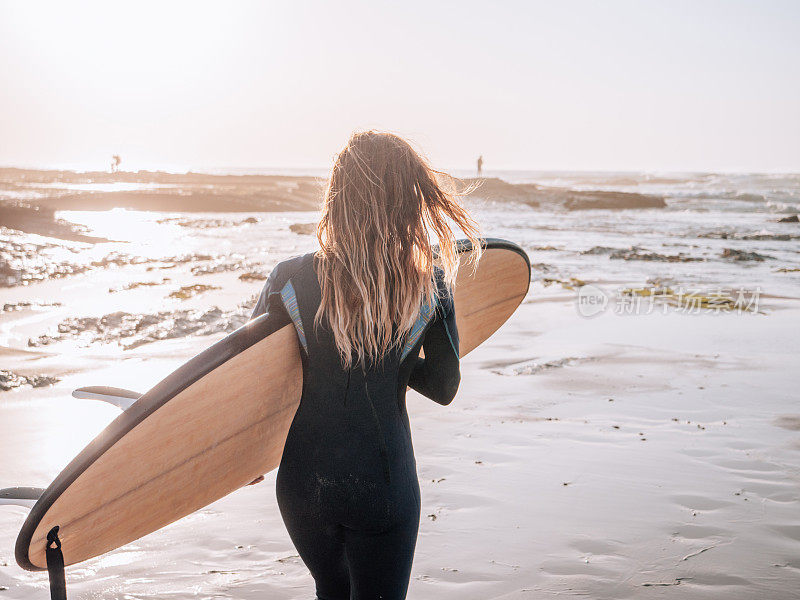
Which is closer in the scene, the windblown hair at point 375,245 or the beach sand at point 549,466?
the windblown hair at point 375,245

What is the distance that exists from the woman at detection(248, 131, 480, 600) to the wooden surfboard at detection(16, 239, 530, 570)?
209mm

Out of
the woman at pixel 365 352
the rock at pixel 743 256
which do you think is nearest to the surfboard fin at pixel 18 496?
the woman at pixel 365 352

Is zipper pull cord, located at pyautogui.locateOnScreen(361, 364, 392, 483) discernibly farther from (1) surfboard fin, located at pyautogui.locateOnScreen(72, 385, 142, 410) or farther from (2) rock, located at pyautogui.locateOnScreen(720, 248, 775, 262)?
(2) rock, located at pyautogui.locateOnScreen(720, 248, 775, 262)

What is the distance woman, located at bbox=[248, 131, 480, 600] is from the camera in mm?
1617

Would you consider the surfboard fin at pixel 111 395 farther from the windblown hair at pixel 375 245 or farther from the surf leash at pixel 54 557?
the windblown hair at pixel 375 245

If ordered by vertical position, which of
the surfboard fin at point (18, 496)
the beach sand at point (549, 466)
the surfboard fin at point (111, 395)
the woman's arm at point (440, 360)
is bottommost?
the beach sand at point (549, 466)

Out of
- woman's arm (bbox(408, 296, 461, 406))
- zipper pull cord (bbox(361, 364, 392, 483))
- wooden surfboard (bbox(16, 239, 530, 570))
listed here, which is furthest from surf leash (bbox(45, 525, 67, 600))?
woman's arm (bbox(408, 296, 461, 406))

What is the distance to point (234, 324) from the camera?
7.00 m

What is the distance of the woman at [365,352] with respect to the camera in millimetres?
1617

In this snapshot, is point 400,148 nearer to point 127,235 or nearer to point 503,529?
point 503,529

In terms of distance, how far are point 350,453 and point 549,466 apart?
2385 mm

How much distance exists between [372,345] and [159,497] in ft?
3.00

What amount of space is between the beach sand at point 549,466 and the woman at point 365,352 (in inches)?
43.9

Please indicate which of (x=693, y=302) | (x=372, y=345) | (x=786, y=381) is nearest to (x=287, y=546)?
(x=372, y=345)
